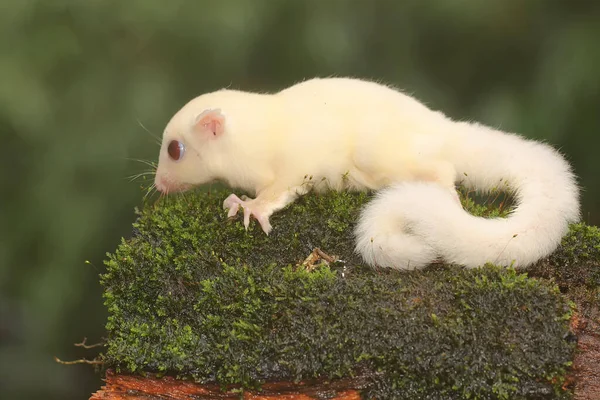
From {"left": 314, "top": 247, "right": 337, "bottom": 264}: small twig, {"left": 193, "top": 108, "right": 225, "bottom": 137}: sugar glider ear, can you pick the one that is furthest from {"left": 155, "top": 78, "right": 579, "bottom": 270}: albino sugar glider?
{"left": 314, "top": 247, "right": 337, "bottom": 264}: small twig

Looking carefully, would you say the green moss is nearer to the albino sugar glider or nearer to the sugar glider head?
the albino sugar glider

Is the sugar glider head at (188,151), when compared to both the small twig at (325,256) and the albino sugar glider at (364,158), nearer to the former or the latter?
the albino sugar glider at (364,158)

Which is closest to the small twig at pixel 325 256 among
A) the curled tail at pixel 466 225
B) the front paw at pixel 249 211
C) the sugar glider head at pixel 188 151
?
the curled tail at pixel 466 225

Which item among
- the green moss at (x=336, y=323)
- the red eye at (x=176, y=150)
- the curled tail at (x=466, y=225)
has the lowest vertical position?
the green moss at (x=336, y=323)

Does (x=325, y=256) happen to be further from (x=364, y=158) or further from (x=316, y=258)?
(x=364, y=158)

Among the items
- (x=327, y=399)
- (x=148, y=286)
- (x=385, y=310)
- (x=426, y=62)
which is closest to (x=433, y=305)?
(x=385, y=310)

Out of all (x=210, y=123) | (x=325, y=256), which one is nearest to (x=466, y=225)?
(x=325, y=256)
